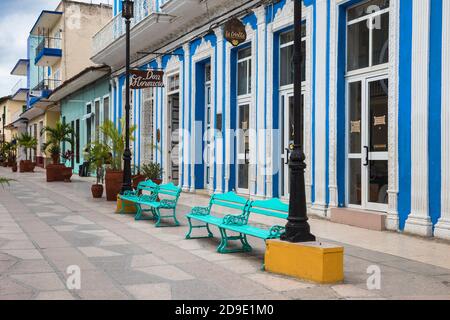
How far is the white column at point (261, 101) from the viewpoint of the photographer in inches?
491

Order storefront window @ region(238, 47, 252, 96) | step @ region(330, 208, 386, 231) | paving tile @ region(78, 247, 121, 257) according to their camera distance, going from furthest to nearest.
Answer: storefront window @ region(238, 47, 252, 96)
step @ region(330, 208, 386, 231)
paving tile @ region(78, 247, 121, 257)

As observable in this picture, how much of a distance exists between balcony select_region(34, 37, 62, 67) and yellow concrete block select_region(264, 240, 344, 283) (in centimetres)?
3124

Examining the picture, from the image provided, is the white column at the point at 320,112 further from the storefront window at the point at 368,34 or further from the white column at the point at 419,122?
the white column at the point at 419,122

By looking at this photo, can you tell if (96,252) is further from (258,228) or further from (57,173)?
(57,173)

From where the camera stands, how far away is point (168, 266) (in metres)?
6.39

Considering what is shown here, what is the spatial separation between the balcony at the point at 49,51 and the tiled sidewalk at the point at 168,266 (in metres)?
26.1

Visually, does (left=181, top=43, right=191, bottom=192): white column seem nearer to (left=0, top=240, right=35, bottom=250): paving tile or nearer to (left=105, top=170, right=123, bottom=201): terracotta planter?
(left=105, top=170, right=123, bottom=201): terracotta planter

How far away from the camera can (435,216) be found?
8078 mm

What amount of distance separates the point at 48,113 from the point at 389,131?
34.4 m

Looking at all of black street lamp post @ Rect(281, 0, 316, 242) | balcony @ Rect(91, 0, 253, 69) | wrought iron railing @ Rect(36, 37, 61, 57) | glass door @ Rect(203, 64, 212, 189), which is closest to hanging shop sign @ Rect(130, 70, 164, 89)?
glass door @ Rect(203, 64, 212, 189)

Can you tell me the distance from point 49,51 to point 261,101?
25.3 metres

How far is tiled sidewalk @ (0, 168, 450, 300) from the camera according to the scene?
5.17m

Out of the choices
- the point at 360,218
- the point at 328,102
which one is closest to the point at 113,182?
the point at 328,102

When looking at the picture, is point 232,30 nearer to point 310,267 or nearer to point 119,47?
point 310,267
